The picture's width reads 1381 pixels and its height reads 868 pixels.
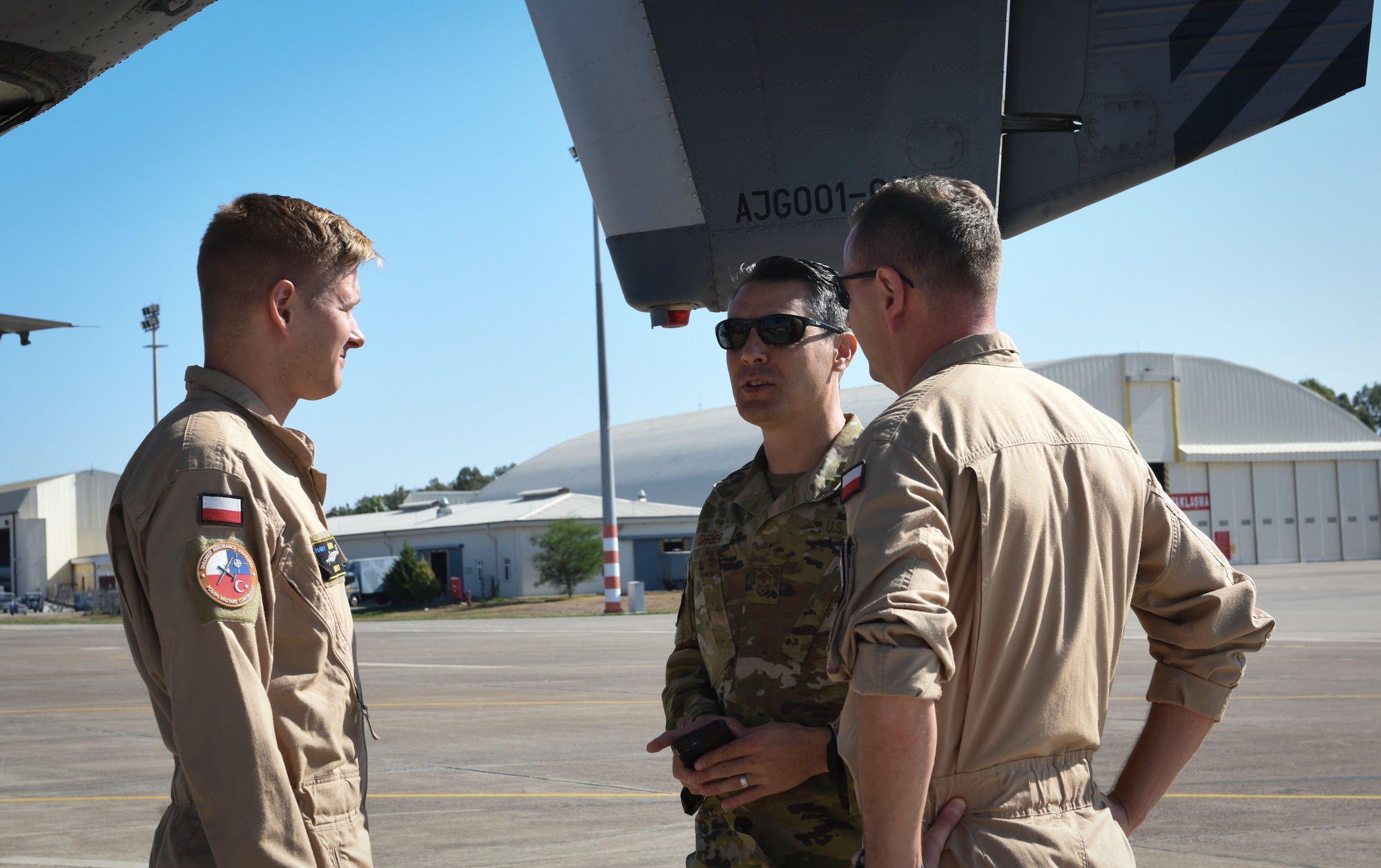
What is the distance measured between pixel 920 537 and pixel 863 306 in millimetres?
579

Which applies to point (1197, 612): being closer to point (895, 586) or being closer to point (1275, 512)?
point (895, 586)

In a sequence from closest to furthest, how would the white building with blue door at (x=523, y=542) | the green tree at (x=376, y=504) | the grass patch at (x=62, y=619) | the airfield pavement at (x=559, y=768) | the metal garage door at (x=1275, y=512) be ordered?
the airfield pavement at (x=559, y=768), the grass patch at (x=62, y=619), the white building with blue door at (x=523, y=542), the metal garage door at (x=1275, y=512), the green tree at (x=376, y=504)

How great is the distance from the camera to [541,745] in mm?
9047

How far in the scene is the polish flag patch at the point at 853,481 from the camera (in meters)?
1.98

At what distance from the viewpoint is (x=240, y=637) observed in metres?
2.05

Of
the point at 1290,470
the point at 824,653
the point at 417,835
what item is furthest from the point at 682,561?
the point at 824,653

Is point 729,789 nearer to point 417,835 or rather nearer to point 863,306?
point 863,306

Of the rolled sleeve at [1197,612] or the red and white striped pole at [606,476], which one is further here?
the red and white striped pole at [606,476]

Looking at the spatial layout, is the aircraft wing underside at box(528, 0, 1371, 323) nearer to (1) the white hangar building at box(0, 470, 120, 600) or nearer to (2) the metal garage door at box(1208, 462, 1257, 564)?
(2) the metal garage door at box(1208, 462, 1257, 564)

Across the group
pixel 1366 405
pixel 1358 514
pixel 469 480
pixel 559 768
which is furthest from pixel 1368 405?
pixel 559 768

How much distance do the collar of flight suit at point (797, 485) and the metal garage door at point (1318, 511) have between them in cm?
5502

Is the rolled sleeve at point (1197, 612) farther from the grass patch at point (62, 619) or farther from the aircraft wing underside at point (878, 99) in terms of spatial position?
the grass patch at point (62, 619)

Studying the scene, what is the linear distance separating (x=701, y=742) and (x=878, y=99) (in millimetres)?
2876

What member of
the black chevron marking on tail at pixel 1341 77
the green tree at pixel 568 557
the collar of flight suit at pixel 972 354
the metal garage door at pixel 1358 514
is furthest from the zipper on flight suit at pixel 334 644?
the metal garage door at pixel 1358 514
